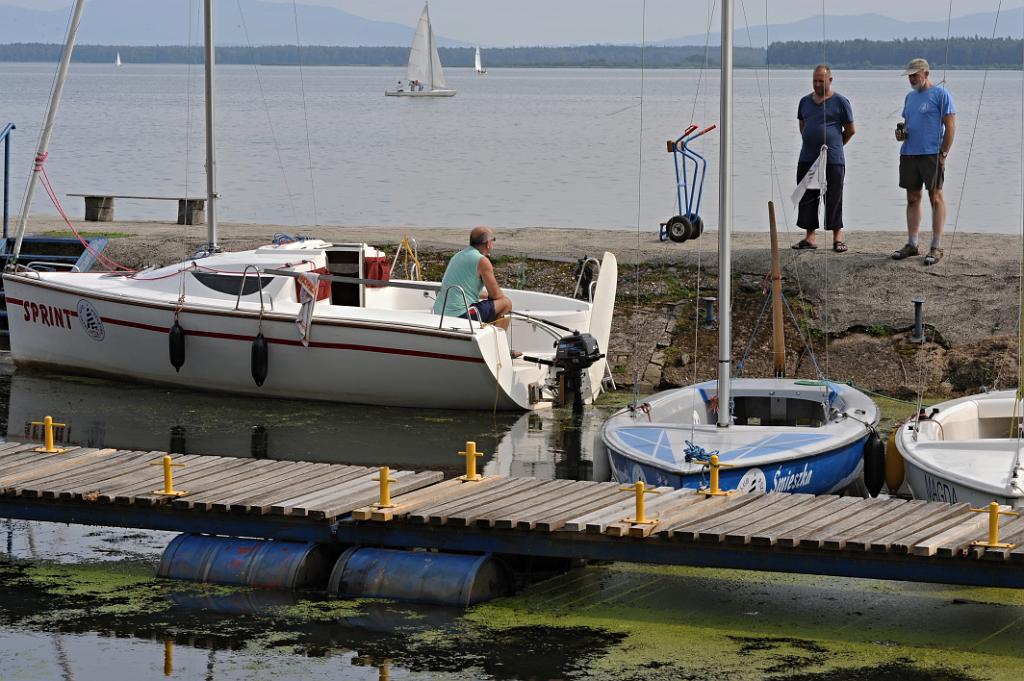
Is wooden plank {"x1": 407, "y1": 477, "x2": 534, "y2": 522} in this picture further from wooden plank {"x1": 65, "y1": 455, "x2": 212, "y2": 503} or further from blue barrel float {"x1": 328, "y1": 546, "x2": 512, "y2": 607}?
wooden plank {"x1": 65, "y1": 455, "x2": 212, "y2": 503}

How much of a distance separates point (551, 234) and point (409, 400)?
7258 millimetres

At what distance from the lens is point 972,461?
11375 mm

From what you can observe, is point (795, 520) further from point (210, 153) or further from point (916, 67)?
point (210, 153)

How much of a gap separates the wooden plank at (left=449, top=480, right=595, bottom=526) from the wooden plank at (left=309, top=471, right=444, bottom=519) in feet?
2.30

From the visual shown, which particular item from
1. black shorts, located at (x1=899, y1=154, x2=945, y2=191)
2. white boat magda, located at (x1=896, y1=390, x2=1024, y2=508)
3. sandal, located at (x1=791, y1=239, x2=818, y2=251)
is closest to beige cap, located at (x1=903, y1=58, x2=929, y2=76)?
black shorts, located at (x1=899, y1=154, x2=945, y2=191)

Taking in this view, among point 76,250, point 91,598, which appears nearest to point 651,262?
point 76,250

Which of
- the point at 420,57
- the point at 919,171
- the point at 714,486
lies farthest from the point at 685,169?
the point at 420,57

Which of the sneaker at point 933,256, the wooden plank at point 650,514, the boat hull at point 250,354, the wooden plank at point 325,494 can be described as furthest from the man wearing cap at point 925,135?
the wooden plank at point 325,494

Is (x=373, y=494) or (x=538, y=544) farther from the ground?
(x=373, y=494)

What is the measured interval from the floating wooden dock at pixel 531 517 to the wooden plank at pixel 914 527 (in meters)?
0.01

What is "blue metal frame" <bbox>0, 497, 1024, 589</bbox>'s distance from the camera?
9.42 metres

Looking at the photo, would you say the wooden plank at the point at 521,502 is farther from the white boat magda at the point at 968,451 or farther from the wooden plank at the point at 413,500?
the white boat magda at the point at 968,451

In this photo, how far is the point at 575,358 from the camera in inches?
613

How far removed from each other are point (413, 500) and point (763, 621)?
2236mm
